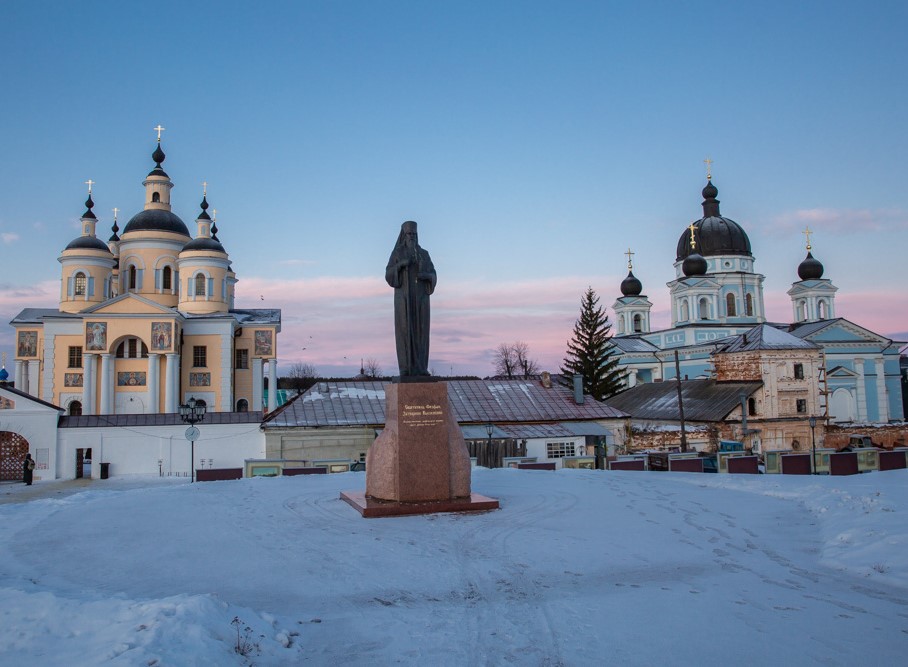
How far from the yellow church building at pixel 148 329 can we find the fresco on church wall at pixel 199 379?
0.19 ft

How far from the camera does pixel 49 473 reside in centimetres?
2453

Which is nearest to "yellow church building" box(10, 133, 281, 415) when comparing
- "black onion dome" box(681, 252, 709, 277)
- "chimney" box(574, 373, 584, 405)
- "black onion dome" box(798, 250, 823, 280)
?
"chimney" box(574, 373, 584, 405)

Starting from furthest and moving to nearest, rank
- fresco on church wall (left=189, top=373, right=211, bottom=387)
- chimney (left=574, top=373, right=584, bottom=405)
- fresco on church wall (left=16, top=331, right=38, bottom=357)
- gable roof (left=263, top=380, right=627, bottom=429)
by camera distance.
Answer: fresco on church wall (left=189, top=373, right=211, bottom=387) < fresco on church wall (left=16, top=331, right=38, bottom=357) < chimney (left=574, top=373, right=584, bottom=405) < gable roof (left=263, top=380, right=627, bottom=429)

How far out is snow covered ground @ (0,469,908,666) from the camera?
4676mm

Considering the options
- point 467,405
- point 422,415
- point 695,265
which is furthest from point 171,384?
point 695,265

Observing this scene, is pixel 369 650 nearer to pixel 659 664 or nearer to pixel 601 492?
pixel 659 664

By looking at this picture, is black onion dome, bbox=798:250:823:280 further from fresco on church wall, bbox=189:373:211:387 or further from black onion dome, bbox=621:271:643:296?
fresco on church wall, bbox=189:373:211:387

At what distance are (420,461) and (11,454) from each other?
70.4 ft

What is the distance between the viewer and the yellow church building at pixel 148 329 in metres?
36.0

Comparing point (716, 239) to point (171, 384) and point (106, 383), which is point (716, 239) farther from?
point (106, 383)

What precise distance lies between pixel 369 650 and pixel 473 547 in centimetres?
308

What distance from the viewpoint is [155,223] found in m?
42.3

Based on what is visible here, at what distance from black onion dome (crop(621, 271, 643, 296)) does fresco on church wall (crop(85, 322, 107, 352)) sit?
46285 millimetres

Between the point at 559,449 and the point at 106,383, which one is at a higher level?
the point at 106,383
